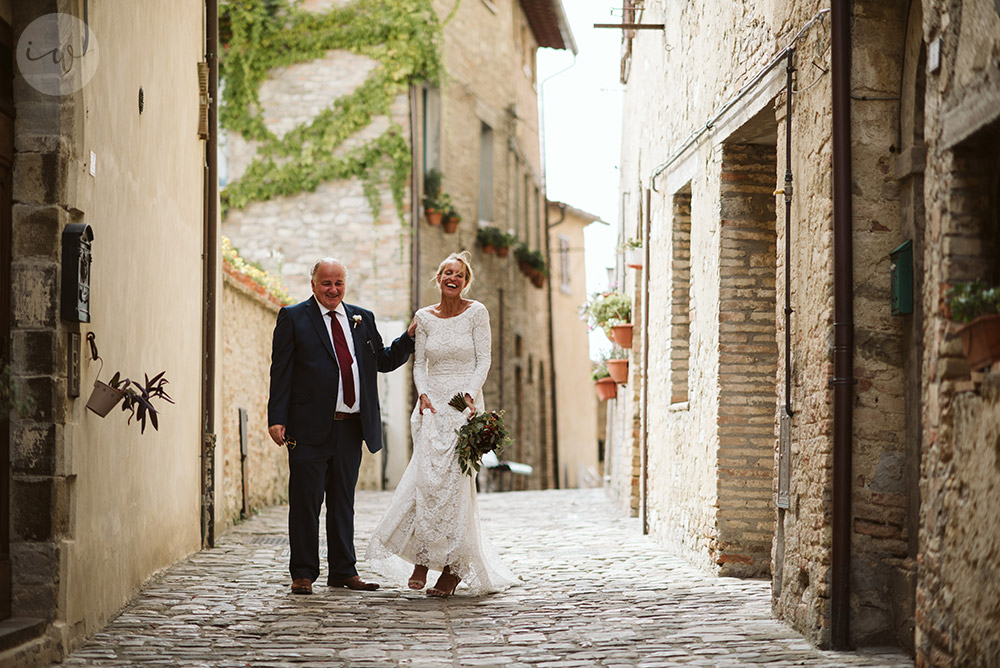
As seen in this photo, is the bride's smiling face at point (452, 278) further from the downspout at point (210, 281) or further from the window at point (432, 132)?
the window at point (432, 132)

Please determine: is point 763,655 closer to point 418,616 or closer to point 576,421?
point 418,616

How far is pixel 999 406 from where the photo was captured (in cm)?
421

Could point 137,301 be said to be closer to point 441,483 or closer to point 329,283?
point 329,283

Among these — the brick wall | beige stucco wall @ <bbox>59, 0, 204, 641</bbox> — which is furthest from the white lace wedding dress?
the brick wall

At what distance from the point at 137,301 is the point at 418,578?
2191 mm

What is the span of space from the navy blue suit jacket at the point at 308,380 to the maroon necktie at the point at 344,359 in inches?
1.6

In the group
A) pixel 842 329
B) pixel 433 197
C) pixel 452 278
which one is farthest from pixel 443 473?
pixel 433 197

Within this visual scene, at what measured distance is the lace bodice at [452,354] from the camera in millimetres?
7410

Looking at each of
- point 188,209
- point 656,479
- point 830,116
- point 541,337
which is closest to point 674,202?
point 656,479

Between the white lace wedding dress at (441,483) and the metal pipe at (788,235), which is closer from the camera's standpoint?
the metal pipe at (788,235)

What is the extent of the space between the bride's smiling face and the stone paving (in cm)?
173

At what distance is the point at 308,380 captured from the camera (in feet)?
24.1

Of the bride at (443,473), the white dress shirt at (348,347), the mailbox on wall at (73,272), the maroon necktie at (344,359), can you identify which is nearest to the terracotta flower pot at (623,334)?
the bride at (443,473)

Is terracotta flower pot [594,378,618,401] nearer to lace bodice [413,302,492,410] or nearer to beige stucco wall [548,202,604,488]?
lace bodice [413,302,492,410]
